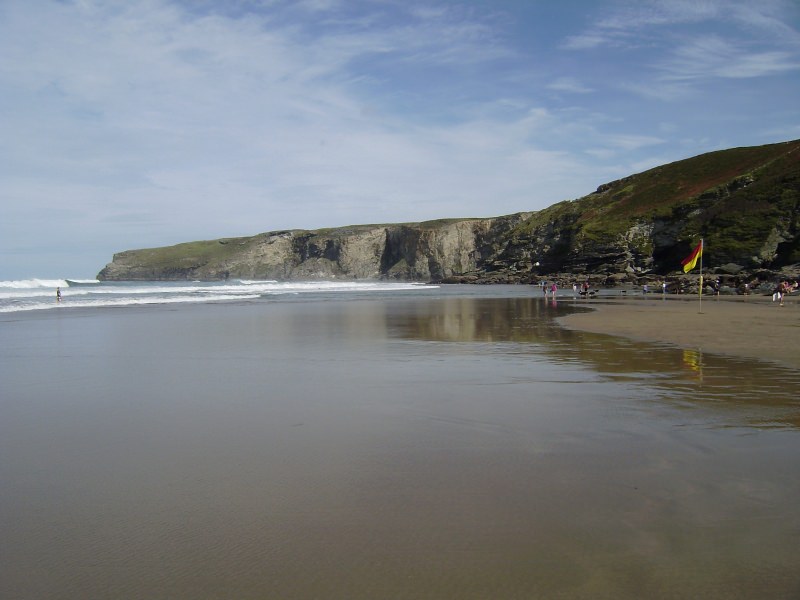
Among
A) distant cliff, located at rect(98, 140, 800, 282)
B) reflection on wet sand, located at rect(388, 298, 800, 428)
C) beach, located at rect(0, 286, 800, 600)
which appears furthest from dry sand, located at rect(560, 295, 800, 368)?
distant cliff, located at rect(98, 140, 800, 282)

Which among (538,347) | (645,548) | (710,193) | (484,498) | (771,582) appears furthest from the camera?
(710,193)

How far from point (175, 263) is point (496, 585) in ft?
691

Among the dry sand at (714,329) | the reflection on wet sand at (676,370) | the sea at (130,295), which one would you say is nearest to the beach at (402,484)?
the reflection on wet sand at (676,370)

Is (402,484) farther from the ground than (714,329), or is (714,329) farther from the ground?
(402,484)

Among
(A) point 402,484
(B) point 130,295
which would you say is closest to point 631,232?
(B) point 130,295

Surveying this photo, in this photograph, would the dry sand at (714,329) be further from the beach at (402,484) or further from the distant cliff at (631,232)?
the distant cliff at (631,232)

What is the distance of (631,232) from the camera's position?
75750 mm

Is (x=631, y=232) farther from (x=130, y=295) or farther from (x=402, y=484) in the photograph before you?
(x=402, y=484)

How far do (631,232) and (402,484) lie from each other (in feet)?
256

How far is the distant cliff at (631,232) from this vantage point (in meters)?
57.7

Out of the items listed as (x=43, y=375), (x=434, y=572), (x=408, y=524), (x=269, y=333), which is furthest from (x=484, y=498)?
(x=269, y=333)

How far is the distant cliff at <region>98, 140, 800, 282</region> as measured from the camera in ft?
189

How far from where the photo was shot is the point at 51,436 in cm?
634

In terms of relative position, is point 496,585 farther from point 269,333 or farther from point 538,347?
point 269,333
